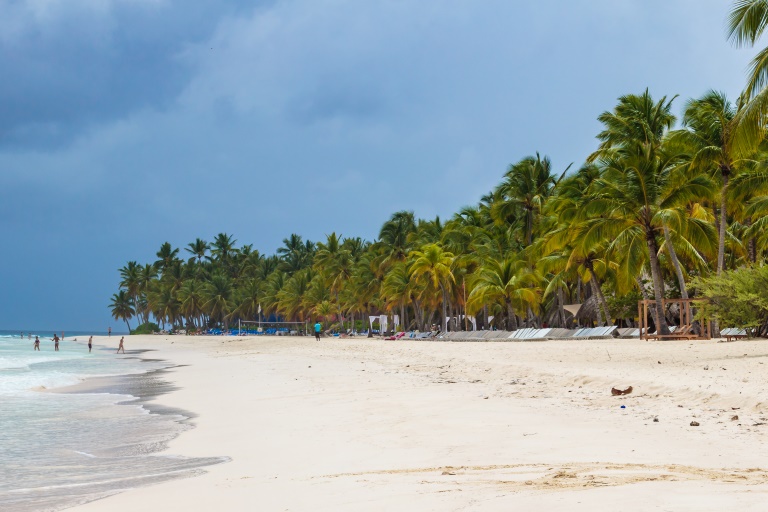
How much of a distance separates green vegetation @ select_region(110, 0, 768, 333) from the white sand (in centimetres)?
975

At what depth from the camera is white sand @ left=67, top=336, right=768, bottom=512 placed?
450 cm

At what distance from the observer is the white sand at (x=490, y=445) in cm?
450

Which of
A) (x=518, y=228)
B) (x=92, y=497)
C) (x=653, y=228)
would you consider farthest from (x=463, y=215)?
(x=92, y=497)

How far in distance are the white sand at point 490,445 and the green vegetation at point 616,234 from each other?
9.75m

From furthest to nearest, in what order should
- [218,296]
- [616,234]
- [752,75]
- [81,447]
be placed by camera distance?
[218,296] < [616,234] < [752,75] < [81,447]

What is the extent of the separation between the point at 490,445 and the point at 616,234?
26.5 metres

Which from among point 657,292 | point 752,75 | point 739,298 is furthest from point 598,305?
point 752,75

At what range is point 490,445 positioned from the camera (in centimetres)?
683

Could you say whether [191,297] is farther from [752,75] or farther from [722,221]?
[752,75]

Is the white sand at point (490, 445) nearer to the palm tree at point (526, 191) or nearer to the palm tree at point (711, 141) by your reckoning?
the palm tree at point (711, 141)

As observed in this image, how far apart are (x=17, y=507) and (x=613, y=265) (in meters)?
36.3

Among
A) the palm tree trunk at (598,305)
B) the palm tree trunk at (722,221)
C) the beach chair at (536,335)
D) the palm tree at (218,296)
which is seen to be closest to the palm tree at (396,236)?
the palm tree trunk at (598,305)

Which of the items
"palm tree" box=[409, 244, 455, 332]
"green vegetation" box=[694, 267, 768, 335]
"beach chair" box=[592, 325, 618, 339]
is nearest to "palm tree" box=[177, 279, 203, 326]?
"palm tree" box=[409, 244, 455, 332]

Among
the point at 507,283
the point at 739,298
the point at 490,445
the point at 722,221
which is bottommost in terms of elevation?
the point at 490,445
